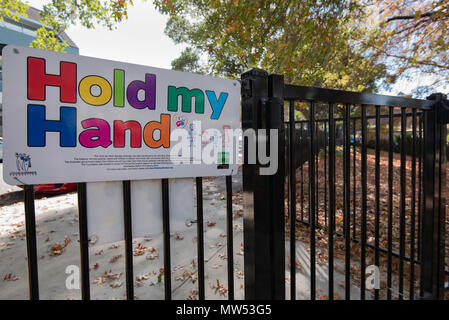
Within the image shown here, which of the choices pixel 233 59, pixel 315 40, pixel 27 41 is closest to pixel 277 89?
pixel 315 40

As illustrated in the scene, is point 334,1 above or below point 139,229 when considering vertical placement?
above

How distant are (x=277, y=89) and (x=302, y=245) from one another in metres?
3.00

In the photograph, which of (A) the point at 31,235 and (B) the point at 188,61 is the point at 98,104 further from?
(B) the point at 188,61

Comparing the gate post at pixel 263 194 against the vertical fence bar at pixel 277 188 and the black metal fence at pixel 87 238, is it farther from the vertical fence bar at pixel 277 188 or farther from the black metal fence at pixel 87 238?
the black metal fence at pixel 87 238

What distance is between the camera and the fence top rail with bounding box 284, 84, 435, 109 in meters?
1.38

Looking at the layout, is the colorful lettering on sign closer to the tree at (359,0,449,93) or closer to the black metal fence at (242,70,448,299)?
the black metal fence at (242,70,448,299)

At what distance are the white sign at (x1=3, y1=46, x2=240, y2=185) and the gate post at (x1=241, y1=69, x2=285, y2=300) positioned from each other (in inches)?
5.0

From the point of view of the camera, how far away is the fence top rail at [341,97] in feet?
→ 4.53

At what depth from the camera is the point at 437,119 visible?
2.05m

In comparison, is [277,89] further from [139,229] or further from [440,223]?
[440,223]

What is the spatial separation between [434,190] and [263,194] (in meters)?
1.79

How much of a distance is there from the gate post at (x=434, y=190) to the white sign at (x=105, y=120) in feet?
6.17

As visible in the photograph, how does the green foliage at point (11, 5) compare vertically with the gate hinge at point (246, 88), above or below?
above

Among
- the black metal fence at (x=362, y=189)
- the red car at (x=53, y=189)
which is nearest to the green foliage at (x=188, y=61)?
the red car at (x=53, y=189)
